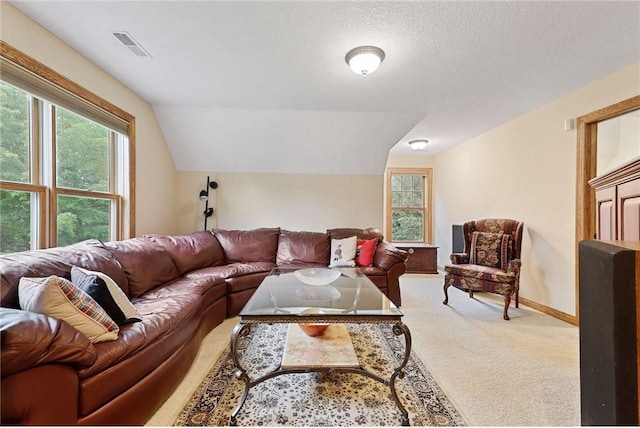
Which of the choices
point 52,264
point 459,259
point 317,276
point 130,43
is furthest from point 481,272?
point 130,43

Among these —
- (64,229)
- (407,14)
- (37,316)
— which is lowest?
(37,316)

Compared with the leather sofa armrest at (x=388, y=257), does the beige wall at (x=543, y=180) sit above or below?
above

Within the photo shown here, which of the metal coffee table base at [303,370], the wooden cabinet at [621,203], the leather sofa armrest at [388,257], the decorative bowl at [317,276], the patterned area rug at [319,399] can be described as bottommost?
the patterned area rug at [319,399]

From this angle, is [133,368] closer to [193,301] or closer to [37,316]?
[37,316]

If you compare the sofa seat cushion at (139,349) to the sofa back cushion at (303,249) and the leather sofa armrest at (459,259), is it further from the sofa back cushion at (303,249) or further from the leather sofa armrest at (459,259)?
the leather sofa armrest at (459,259)

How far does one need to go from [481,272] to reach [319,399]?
2.48 meters

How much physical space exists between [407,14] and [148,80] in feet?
8.40

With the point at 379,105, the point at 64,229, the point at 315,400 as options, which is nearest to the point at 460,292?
the point at 379,105

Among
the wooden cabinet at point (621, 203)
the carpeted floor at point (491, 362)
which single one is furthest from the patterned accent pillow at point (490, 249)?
the wooden cabinet at point (621, 203)

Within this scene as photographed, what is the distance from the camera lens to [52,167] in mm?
2172

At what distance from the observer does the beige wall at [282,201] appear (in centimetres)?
423

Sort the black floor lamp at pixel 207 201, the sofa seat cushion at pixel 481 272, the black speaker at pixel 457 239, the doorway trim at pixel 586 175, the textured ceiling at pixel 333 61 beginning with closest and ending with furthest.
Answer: the textured ceiling at pixel 333 61 → the doorway trim at pixel 586 175 → the sofa seat cushion at pixel 481 272 → the black floor lamp at pixel 207 201 → the black speaker at pixel 457 239

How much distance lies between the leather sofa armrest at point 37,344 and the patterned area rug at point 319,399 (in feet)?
2.15

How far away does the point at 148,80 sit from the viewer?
9.16 feet
